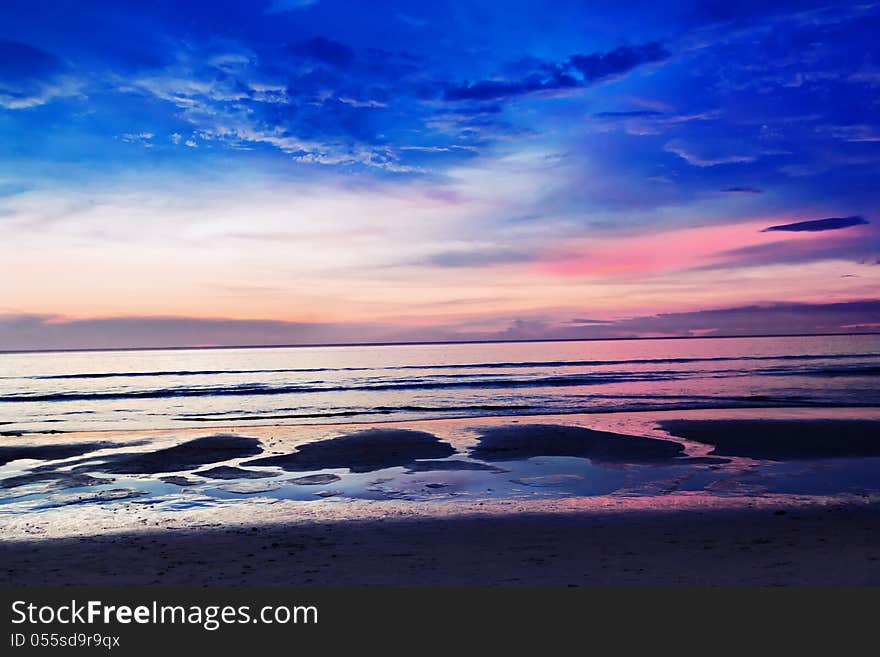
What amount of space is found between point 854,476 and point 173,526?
55.2ft

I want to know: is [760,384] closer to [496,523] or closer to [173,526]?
[496,523]

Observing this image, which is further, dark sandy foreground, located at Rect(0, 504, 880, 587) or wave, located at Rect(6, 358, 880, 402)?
wave, located at Rect(6, 358, 880, 402)

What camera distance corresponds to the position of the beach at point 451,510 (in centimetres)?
934

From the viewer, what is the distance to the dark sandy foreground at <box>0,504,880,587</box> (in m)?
8.95

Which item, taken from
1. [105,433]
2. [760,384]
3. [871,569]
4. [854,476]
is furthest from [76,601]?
[760,384]

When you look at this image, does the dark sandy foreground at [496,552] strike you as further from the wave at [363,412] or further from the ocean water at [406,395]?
the wave at [363,412]

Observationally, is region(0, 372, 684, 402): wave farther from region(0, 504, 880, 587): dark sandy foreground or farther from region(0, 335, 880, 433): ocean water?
region(0, 504, 880, 587): dark sandy foreground

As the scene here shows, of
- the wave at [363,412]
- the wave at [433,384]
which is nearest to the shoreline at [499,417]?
the wave at [363,412]

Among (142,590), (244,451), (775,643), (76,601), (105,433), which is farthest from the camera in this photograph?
(105,433)

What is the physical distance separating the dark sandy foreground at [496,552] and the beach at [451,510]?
0.05 meters

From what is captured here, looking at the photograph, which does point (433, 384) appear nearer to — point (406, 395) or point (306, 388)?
point (406, 395)

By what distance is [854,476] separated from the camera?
1662 centimetres

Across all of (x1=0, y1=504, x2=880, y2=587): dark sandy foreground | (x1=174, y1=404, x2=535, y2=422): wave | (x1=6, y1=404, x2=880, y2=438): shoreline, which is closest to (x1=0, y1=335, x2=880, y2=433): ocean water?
(x1=174, y1=404, x2=535, y2=422): wave

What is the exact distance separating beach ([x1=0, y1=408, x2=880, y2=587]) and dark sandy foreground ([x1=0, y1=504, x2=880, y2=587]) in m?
0.05
